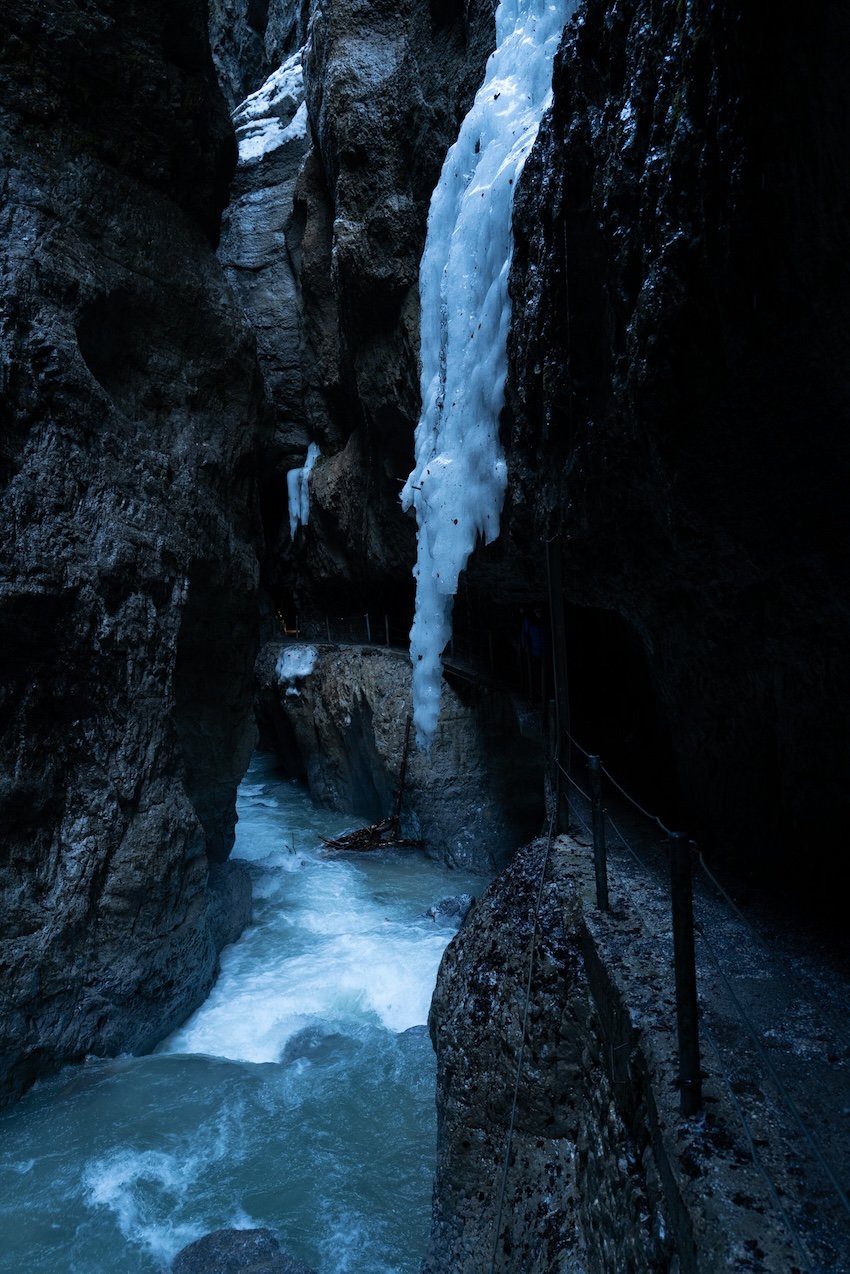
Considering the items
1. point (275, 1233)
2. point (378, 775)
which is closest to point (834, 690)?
point (275, 1233)

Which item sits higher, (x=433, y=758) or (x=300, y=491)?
(x=300, y=491)

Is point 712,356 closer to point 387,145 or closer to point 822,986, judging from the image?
point 822,986

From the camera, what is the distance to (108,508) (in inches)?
273

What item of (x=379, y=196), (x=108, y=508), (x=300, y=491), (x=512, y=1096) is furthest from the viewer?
(x=300, y=491)

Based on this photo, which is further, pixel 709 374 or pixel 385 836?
pixel 385 836

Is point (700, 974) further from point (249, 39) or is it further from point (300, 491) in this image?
point (249, 39)

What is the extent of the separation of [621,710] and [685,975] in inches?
348

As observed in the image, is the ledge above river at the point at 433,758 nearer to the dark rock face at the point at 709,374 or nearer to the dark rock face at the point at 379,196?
the dark rock face at the point at 379,196

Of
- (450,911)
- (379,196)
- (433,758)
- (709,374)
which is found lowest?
(450,911)

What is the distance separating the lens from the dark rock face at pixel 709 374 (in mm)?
3043

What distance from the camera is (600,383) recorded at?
525cm

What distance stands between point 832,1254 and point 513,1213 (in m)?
2.23

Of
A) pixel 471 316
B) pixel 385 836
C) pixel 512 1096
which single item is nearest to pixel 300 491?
pixel 385 836

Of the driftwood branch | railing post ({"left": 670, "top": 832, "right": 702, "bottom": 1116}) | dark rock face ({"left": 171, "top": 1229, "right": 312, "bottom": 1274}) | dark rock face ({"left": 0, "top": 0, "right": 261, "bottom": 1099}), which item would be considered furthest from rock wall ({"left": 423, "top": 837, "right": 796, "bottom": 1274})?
the driftwood branch
